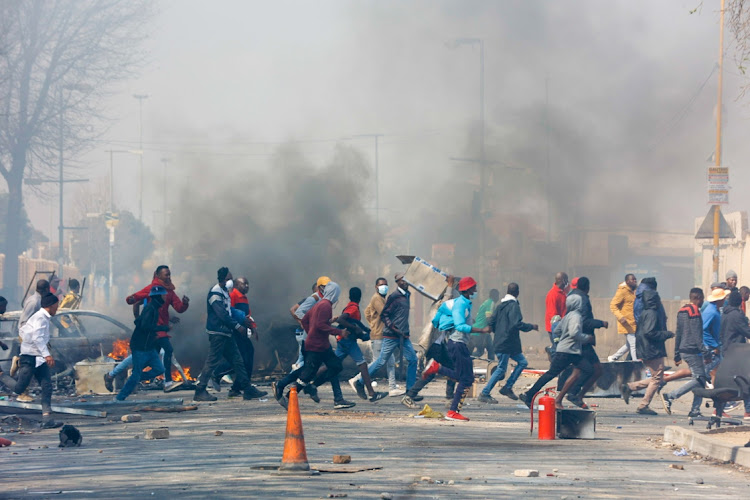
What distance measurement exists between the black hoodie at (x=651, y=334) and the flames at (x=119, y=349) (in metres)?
7.89

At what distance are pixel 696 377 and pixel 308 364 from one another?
4.59 metres

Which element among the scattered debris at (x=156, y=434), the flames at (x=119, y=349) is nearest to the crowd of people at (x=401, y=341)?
the flames at (x=119, y=349)

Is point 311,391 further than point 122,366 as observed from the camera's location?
No

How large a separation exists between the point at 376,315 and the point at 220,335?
2.53 metres

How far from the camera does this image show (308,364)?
11.3 m

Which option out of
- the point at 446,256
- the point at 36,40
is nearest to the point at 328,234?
the point at 446,256

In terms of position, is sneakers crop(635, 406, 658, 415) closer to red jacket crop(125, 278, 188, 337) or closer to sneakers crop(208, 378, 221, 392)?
sneakers crop(208, 378, 221, 392)

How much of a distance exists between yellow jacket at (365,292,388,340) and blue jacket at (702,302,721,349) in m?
4.38

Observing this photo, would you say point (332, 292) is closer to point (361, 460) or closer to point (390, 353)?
point (390, 353)

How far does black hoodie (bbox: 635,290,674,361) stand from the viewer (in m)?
12.3

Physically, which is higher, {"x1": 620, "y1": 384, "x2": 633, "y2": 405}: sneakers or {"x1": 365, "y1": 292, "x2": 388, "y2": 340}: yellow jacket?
{"x1": 365, "y1": 292, "x2": 388, "y2": 340}: yellow jacket

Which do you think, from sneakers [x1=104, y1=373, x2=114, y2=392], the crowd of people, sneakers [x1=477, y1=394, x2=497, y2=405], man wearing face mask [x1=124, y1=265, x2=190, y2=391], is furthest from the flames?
sneakers [x1=477, y1=394, x2=497, y2=405]

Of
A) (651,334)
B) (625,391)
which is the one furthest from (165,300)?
(651,334)

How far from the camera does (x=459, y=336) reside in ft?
36.2
